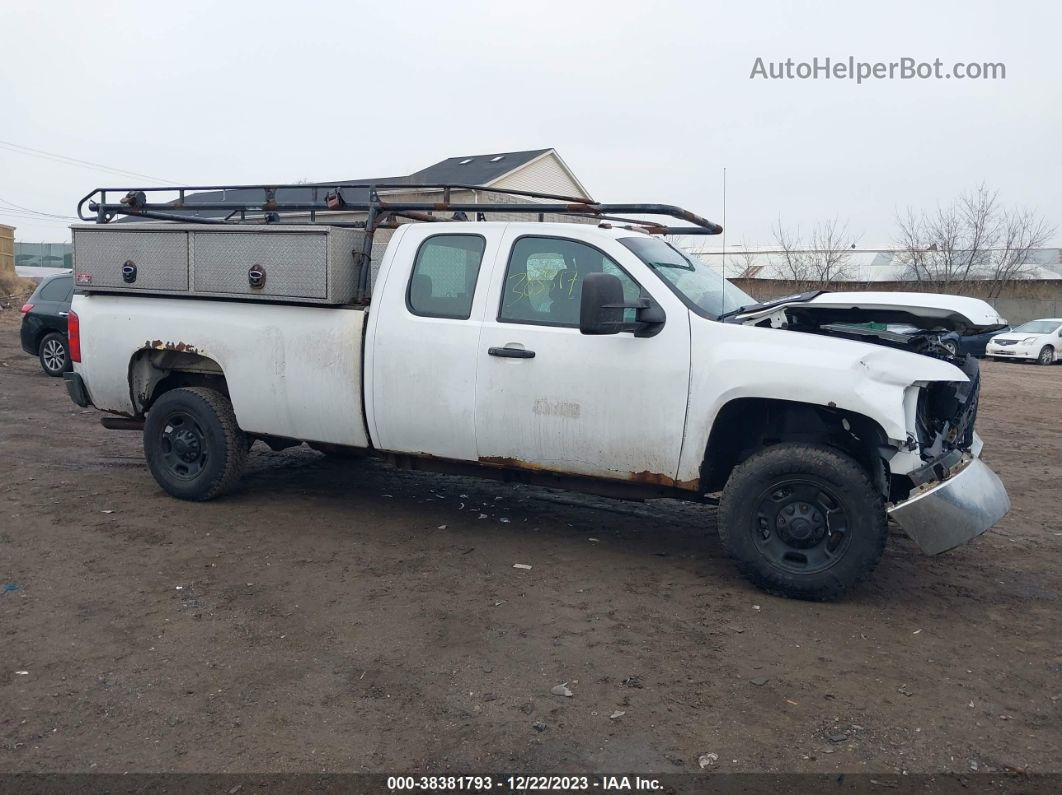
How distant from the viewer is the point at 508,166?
29391mm

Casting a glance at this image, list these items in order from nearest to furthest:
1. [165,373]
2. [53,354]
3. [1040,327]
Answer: [165,373]
[53,354]
[1040,327]

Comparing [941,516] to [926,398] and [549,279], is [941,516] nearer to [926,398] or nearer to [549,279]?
[926,398]

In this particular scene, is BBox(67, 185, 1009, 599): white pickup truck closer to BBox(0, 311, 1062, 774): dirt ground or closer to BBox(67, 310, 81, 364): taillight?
BBox(0, 311, 1062, 774): dirt ground

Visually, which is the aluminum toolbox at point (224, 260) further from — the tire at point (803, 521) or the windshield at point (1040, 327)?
the windshield at point (1040, 327)

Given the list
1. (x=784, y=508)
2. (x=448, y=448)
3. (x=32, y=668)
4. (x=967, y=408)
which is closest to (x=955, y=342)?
(x=967, y=408)

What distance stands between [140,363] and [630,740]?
192 inches

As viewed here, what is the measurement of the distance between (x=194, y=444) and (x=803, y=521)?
4.20m

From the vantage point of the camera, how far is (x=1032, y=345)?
2450cm

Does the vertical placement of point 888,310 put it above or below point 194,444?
above

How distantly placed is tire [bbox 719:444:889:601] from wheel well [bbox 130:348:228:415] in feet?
12.4

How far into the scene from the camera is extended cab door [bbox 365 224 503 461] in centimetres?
552

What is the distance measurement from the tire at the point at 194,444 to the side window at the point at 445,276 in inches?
68.5

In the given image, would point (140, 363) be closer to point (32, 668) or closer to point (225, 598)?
point (225, 598)

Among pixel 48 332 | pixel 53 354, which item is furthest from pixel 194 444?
pixel 48 332
